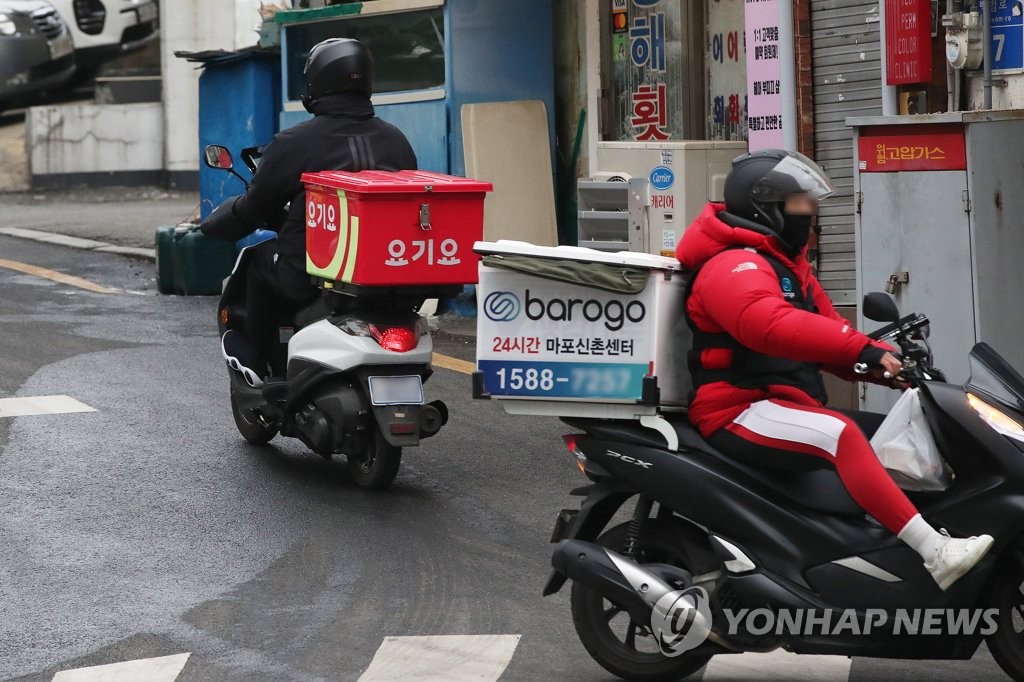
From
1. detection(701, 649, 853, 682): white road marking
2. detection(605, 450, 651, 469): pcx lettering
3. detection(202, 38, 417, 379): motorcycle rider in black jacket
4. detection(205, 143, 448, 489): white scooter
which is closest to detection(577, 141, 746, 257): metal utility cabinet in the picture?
detection(202, 38, 417, 379): motorcycle rider in black jacket

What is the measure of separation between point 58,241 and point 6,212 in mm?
3958

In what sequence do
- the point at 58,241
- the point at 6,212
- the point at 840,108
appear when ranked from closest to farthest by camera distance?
the point at 840,108
the point at 58,241
the point at 6,212

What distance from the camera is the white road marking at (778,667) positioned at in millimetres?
5273

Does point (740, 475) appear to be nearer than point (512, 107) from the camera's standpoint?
Yes

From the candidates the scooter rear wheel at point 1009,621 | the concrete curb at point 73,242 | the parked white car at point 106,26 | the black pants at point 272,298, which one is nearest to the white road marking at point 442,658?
the scooter rear wheel at point 1009,621

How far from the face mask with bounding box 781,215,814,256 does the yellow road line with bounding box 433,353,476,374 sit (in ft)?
18.7

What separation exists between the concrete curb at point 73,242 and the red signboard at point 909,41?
369 inches

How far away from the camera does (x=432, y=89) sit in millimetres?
13305

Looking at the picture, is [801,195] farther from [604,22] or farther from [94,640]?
[604,22]

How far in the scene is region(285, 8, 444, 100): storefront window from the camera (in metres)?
13.4

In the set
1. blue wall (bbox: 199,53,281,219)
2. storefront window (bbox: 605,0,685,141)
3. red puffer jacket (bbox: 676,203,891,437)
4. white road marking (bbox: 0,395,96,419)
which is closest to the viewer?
red puffer jacket (bbox: 676,203,891,437)

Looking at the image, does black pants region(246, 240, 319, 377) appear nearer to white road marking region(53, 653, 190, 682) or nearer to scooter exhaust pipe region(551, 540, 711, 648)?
white road marking region(53, 653, 190, 682)

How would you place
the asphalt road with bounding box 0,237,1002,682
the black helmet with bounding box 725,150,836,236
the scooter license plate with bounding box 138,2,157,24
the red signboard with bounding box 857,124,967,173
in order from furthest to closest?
the scooter license plate with bounding box 138,2,157,24 → the red signboard with bounding box 857,124,967,173 → the asphalt road with bounding box 0,237,1002,682 → the black helmet with bounding box 725,150,836,236

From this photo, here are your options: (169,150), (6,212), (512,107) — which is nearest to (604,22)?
(512,107)
